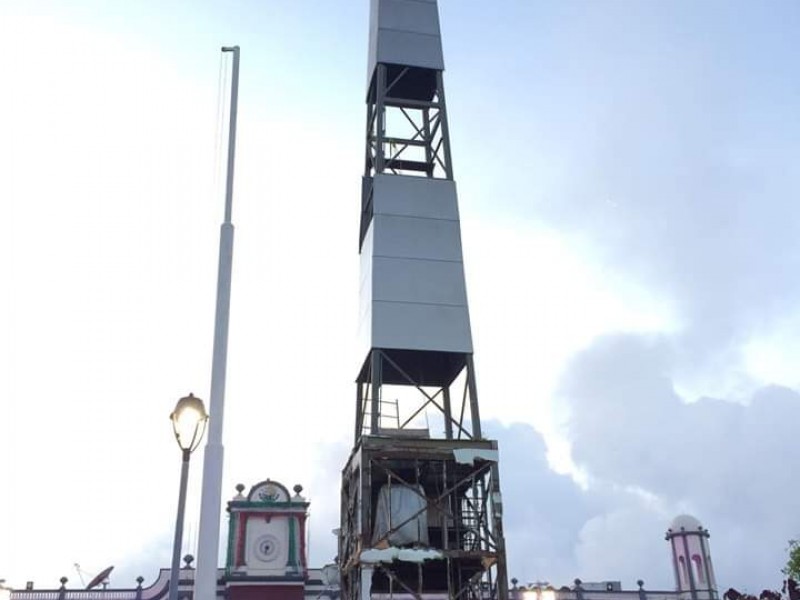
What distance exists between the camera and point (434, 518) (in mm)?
29062

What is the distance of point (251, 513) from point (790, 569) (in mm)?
28487

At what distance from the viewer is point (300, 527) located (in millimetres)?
48312

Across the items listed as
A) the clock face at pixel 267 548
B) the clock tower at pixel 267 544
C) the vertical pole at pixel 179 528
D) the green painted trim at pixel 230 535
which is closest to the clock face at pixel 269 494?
the clock tower at pixel 267 544

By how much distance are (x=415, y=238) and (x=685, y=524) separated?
39883mm

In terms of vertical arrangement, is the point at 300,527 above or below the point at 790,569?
above

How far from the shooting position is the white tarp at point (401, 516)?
1073 inches

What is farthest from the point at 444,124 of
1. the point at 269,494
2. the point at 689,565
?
the point at 689,565

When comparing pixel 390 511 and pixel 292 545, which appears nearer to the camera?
pixel 390 511

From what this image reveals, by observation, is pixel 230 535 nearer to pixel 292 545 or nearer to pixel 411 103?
pixel 292 545

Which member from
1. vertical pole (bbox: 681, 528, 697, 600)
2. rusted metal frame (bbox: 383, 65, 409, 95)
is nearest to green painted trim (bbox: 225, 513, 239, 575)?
rusted metal frame (bbox: 383, 65, 409, 95)

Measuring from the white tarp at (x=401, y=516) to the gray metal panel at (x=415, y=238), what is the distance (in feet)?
29.4

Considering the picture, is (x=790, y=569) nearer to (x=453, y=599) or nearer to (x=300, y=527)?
(x=453, y=599)

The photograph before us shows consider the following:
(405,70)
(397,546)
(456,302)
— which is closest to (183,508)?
(397,546)

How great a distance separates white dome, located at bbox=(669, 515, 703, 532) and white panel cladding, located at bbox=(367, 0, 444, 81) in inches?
1619
